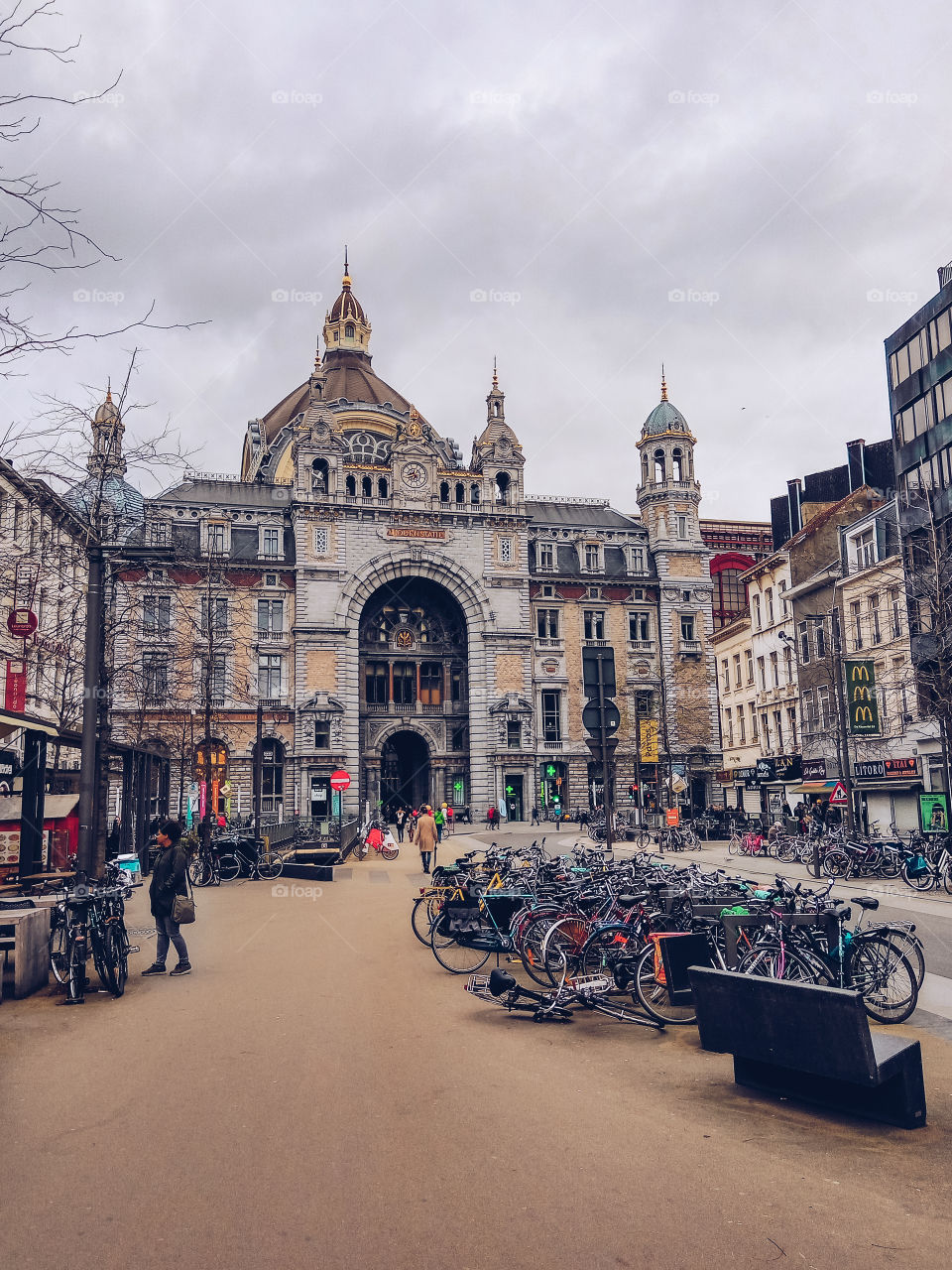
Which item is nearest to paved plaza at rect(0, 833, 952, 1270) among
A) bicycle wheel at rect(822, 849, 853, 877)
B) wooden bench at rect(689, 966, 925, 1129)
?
wooden bench at rect(689, 966, 925, 1129)

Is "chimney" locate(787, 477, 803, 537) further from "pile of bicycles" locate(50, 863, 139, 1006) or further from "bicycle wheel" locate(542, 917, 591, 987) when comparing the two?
"pile of bicycles" locate(50, 863, 139, 1006)

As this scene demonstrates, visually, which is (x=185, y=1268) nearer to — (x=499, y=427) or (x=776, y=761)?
(x=776, y=761)

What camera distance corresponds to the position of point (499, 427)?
7025cm

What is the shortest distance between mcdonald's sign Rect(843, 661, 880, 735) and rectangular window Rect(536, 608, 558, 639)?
35120 millimetres

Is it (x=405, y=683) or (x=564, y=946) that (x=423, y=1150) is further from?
(x=405, y=683)

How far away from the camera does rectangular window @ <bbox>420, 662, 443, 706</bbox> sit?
68.2 metres

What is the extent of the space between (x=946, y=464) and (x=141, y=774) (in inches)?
1220

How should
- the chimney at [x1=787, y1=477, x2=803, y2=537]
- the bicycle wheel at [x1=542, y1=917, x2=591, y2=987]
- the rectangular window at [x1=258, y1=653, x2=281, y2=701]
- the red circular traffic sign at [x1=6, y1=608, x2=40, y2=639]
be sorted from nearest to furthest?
the bicycle wheel at [x1=542, y1=917, x2=591, y2=987]
the red circular traffic sign at [x1=6, y1=608, x2=40, y2=639]
the chimney at [x1=787, y1=477, x2=803, y2=537]
the rectangular window at [x1=258, y1=653, x2=281, y2=701]

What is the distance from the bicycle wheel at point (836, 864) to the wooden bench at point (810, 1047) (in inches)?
760

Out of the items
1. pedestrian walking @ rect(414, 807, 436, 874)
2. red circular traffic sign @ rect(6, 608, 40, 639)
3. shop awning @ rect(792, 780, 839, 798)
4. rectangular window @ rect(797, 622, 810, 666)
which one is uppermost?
rectangular window @ rect(797, 622, 810, 666)

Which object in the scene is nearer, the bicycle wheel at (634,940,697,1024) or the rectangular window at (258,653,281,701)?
the bicycle wheel at (634,940,697,1024)

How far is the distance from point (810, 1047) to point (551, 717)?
2378 inches

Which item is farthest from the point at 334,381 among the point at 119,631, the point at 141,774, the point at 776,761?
the point at 119,631

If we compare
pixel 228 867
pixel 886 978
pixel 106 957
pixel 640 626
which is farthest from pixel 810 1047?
pixel 640 626
